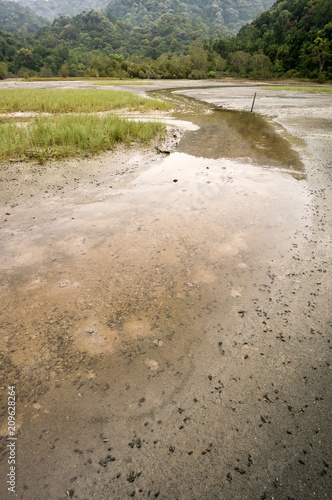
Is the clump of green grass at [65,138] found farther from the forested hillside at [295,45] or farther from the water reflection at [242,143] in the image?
the forested hillside at [295,45]

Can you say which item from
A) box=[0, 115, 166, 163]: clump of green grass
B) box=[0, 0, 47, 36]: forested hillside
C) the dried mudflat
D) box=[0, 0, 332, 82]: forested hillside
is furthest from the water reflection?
box=[0, 0, 47, 36]: forested hillside

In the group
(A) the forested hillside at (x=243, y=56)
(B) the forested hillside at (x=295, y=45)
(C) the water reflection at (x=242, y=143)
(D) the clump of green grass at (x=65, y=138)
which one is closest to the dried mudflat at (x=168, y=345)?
(D) the clump of green grass at (x=65, y=138)

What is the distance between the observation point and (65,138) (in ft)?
26.1

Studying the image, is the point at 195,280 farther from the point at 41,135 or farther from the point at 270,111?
the point at 270,111

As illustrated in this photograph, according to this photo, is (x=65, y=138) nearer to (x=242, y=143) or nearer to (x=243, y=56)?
(x=242, y=143)

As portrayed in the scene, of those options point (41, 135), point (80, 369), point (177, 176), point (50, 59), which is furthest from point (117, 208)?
point (50, 59)

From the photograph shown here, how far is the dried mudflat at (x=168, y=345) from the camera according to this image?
4.78 ft

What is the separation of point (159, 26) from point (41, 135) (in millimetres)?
182242

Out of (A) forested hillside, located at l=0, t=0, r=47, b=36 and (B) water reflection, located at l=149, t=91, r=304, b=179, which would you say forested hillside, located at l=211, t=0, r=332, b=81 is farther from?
(A) forested hillside, located at l=0, t=0, r=47, b=36

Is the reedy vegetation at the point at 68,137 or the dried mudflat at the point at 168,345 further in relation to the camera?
the reedy vegetation at the point at 68,137

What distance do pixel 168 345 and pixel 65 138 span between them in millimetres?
7884

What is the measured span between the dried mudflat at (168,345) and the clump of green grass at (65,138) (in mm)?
2689

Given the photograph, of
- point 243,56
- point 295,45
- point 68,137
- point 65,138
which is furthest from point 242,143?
point 243,56

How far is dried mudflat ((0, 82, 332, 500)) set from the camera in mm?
1458
